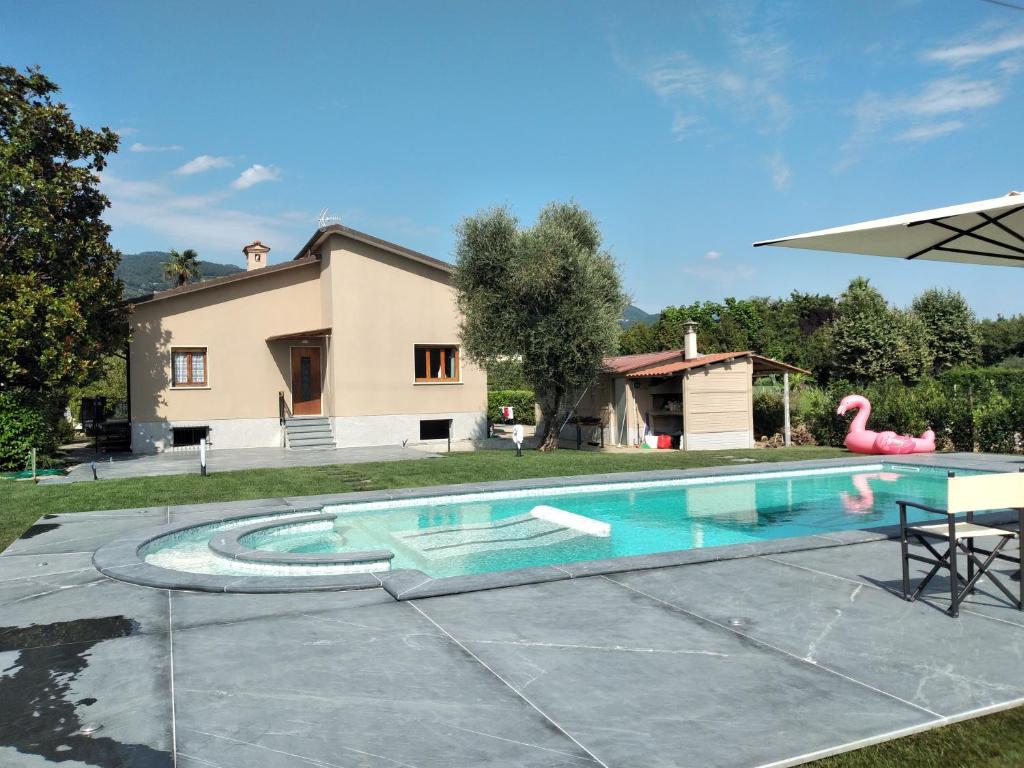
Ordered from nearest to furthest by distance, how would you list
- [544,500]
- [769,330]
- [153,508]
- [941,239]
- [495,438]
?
[941,239] → [153,508] → [544,500] → [495,438] → [769,330]

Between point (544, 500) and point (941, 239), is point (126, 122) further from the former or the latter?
point (941, 239)

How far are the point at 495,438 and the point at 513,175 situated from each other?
9.02m

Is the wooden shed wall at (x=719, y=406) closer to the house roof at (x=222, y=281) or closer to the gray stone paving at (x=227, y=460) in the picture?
the gray stone paving at (x=227, y=460)

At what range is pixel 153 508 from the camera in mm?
10742

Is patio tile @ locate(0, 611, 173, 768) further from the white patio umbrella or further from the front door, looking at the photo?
the front door

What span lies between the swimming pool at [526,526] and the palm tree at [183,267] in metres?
48.0

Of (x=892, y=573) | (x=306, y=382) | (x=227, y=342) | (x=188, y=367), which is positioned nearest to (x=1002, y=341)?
(x=306, y=382)

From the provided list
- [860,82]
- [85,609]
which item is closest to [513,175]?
[860,82]

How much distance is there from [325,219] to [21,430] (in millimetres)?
10768

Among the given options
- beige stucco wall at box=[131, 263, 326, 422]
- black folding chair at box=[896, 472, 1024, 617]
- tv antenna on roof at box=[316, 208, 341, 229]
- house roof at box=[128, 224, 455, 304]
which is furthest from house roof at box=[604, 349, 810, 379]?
black folding chair at box=[896, 472, 1024, 617]

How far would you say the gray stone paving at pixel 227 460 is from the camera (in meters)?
16.1

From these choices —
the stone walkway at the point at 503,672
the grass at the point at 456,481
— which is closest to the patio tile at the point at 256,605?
the stone walkway at the point at 503,672

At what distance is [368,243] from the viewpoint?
2339 cm

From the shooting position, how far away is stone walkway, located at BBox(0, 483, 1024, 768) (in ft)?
11.3
